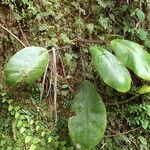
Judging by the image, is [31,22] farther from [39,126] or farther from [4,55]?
[39,126]

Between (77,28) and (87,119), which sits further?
A: (77,28)

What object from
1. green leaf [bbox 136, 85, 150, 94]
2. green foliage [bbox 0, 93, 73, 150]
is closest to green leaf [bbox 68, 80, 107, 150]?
green foliage [bbox 0, 93, 73, 150]

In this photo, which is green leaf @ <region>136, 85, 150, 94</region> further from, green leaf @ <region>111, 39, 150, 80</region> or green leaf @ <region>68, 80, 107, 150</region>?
green leaf @ <region>68, 80, 107, 150</region>

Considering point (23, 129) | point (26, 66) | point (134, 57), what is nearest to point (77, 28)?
point (134, 57)

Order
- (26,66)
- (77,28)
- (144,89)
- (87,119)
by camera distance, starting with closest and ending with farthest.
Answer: (26,66) < (87,119) < (144,89) < (77,28)

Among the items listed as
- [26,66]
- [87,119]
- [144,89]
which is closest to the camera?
[26,66]

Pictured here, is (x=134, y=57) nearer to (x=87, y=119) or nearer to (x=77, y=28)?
(x=87, y=119)

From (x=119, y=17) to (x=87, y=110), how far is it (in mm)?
1164

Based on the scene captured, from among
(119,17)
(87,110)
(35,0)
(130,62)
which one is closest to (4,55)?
(35,0)

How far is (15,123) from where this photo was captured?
8.82 feet

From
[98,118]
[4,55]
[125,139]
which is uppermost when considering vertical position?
[4,55]

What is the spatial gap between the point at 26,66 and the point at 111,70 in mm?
581

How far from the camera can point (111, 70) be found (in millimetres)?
2506

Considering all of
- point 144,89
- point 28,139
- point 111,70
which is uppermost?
point 111,70
